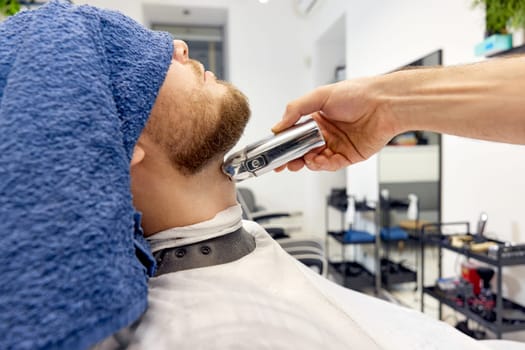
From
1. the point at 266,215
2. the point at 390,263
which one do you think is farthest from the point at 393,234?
the point at 266,215

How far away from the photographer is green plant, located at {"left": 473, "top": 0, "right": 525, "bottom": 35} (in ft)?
4.74

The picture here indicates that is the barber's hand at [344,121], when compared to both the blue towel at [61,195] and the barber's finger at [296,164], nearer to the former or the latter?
the barber's finger at [296,164]

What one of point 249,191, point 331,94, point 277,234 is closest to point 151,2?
point 249,191

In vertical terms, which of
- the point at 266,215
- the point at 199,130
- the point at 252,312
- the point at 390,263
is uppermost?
the point at 199,130

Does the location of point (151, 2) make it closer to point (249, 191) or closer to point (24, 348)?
point (249, 191)

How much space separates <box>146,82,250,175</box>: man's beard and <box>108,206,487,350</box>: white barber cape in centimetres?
13

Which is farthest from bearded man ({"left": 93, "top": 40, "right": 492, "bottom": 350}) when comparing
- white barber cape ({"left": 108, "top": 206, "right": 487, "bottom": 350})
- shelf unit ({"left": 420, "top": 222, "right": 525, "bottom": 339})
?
shelf unit ({"left": 420, "top": 222, "right": 525, "bottom": 339})

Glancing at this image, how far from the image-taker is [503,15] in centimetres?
150

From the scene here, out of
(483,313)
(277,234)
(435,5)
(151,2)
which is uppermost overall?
(151,2)

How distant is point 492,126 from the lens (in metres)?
0.68

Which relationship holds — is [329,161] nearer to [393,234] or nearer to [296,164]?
[296,164]

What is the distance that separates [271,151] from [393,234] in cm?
228

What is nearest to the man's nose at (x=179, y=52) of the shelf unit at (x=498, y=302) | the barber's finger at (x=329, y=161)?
the barber's finger at (x=329, y=161)

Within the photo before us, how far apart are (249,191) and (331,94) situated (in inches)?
117
